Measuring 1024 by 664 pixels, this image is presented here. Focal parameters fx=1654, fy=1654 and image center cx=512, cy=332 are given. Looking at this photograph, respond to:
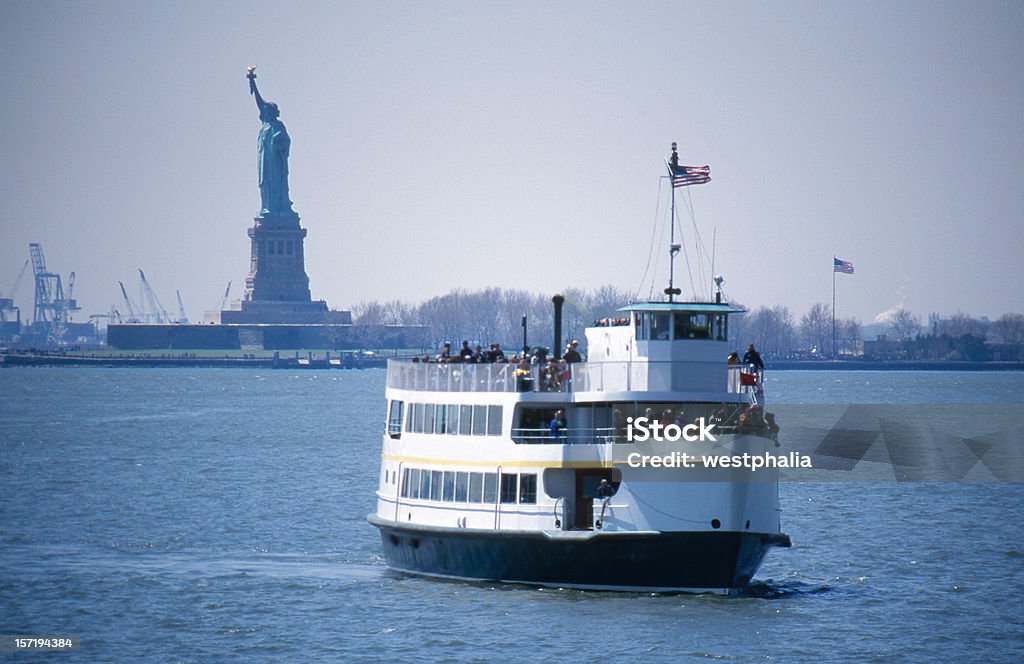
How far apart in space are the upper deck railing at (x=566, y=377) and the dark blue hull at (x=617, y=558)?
414cm

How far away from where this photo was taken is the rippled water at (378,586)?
132 feet

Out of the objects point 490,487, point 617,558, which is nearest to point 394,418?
point 490,487

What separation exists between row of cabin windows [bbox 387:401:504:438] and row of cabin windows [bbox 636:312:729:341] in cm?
453

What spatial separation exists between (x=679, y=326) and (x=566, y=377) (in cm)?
338

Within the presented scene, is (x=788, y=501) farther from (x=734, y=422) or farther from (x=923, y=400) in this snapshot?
(x=923, y=400)

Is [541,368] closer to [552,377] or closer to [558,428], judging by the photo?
[552,377]

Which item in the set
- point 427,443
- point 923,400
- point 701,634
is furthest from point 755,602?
point 923,400

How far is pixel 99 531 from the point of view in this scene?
61219mm

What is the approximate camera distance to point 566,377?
45219mm

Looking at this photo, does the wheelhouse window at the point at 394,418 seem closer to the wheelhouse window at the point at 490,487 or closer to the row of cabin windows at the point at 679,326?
the wheelhouse window at the point at 490,487

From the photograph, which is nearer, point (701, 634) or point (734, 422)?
point (701, 634)

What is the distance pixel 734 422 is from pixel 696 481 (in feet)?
6.88

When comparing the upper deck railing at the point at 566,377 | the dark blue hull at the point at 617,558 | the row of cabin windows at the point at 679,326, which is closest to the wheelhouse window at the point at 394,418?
the upper deck railing at the point at 566,377

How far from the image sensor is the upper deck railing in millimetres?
44438
